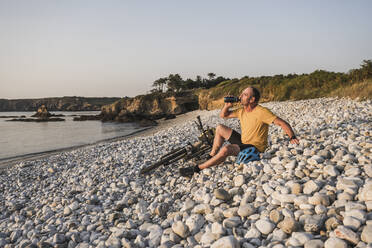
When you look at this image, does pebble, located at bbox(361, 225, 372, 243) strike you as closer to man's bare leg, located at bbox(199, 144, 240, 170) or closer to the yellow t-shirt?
the yellow t-shirt

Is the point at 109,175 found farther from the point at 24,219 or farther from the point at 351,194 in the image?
the point at 351,194

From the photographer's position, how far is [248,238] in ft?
7.90

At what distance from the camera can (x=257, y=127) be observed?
14.5 feet

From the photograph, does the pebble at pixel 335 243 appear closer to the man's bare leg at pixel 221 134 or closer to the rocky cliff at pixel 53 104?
the man's bare leg at pixel 221 134

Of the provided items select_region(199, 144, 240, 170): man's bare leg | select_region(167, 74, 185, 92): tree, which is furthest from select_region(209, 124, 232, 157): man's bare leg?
select_region(167, 74, 185, 92): tree

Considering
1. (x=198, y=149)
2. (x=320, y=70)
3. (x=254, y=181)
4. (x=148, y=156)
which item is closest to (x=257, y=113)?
(x=254, y=181)

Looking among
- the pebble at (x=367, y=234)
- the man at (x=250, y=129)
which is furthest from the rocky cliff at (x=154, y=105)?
the pebble at (x=367, y=234)

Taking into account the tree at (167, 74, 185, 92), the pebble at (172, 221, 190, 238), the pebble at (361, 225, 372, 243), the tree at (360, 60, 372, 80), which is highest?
the tree at (167, 74, 185, 92)

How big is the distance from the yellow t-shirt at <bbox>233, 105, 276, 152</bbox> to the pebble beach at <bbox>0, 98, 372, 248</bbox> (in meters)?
0.34

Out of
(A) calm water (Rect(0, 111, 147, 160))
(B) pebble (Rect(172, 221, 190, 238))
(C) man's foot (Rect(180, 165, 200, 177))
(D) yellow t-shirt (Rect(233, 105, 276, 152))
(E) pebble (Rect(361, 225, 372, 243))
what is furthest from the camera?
(A) calm water (Rect(0, 111, 147, 160))

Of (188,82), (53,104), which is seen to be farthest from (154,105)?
(53,104)

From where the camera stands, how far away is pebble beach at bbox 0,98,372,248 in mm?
2326

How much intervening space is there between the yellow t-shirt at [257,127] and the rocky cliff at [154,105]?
34649mm

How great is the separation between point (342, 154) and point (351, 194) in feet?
4.44
